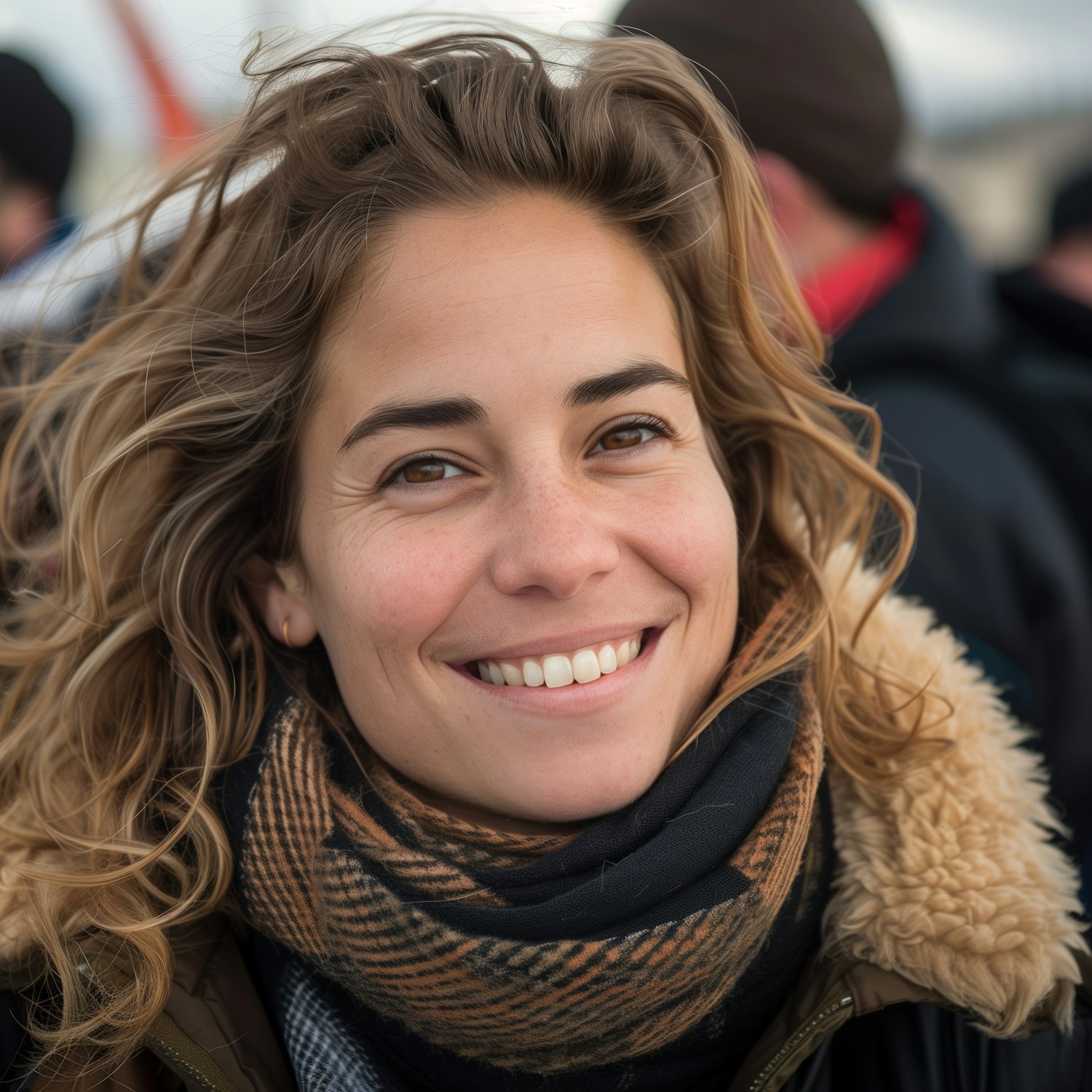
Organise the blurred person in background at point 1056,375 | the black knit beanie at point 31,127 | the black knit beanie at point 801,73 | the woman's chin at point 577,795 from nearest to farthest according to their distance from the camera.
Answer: the woman's chin at point 577,795 < the blurred person in background at point 1056,375 < the black knit beanie at point 801,73 < the black knit beanie at point 31,127

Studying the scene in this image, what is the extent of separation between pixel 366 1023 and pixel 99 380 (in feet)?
4.01

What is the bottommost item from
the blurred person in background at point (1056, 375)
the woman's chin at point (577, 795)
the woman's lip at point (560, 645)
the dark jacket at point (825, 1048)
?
the blurred person in background at point (1056, 375)

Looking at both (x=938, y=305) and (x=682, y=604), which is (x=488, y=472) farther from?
(x=938, y=305)

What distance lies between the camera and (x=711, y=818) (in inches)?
68.0

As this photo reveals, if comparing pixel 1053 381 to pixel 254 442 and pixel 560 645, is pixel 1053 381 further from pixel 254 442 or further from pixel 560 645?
pixel 254 442

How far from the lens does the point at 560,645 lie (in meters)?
1.71

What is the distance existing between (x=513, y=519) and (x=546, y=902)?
57 centimetres

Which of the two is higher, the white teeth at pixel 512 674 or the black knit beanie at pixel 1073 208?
the white teeth at pixel 512 674

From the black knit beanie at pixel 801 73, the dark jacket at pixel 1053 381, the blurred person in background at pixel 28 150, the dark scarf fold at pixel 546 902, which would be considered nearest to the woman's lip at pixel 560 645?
the dark scarf fold at pixel 546 902

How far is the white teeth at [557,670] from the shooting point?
1715mm

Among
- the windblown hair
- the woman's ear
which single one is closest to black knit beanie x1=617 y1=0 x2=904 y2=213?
the windblown hair

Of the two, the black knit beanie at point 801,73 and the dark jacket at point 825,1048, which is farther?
the black knit beanie at point 801,73

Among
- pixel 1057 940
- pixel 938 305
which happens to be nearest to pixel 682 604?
pixel 1057 940

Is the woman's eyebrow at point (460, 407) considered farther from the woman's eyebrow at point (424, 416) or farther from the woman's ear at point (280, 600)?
the woman's ear at point (280, 600)
